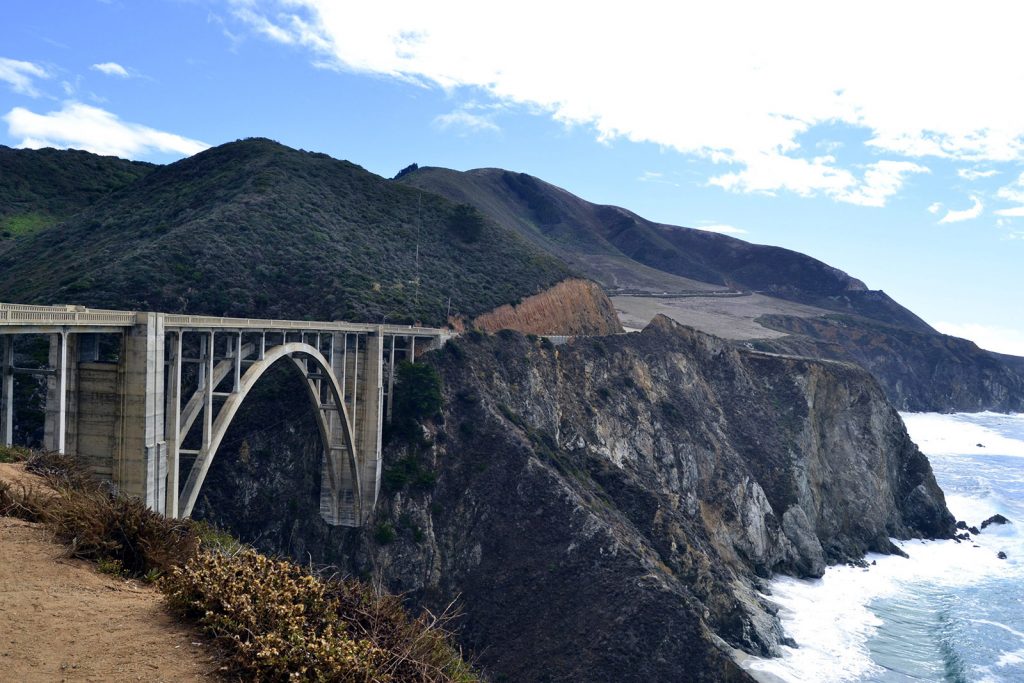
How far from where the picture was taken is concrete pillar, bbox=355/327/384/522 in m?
38.8

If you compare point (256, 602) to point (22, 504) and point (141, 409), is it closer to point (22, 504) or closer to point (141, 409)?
point (22, 504)

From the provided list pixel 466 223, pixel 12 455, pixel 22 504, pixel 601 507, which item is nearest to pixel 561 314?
pixel 466 223

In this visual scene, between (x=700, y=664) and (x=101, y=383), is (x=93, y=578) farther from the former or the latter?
(x=700, y=664)

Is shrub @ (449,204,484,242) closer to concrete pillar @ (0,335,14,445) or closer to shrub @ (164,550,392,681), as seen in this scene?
concrete pillar @ (0,335,14,445)

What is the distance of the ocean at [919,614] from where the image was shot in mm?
38750

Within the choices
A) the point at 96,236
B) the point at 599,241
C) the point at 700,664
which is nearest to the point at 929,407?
the point at 599,241

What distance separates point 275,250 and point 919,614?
169 feet

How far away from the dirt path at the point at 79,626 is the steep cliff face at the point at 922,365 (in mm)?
137247

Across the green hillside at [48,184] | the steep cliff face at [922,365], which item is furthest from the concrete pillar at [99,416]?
the steep cliff face at [922,365]

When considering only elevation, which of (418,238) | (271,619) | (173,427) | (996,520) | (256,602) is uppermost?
(418,238)

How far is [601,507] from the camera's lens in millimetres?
42000

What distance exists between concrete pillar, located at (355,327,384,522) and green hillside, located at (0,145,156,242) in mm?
51061

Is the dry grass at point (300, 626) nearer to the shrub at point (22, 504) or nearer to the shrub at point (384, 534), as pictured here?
the shrub at point (22, 504)

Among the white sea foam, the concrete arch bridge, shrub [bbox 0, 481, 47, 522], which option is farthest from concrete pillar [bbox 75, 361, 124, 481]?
the white sea foam
